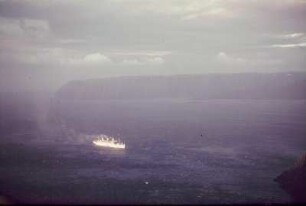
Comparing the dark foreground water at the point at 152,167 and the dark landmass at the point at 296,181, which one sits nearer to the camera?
the dark landmass at the point at 296,181

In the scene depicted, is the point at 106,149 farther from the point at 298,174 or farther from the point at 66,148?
the point at 298,174

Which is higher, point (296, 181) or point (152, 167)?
point (152, 167)

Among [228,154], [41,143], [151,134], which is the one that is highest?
[151,134]

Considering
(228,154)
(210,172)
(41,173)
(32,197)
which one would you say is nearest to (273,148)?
(228,154)

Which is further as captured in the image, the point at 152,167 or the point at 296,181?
the point at 152,167
